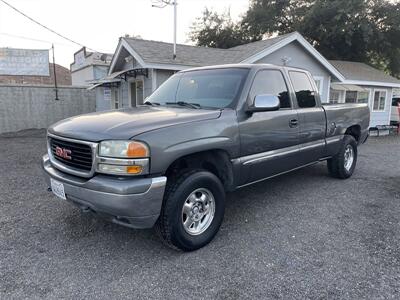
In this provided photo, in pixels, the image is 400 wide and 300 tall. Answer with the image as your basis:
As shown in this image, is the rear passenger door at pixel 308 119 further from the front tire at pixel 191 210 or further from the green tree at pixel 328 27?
the green tree at pixel 328 27

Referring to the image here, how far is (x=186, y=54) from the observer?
12883 mm

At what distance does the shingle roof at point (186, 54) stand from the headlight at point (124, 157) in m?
8.35

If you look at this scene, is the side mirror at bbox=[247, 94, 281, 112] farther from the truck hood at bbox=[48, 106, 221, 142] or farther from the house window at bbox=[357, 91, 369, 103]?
the house window at bbox=[357, 91, 369, 103]

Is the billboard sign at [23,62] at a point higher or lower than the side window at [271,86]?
higher

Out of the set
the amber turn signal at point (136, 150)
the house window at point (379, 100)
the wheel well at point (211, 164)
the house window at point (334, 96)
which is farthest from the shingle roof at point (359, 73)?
the amber turn signal at point (136, 150)

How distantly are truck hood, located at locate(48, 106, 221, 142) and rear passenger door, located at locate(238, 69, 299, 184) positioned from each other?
533 mm

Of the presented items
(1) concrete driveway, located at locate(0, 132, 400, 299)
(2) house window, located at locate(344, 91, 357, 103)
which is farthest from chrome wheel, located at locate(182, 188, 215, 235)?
(2) house window, located at locate(344, 91, 357, 103)

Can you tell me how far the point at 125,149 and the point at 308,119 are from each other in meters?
3.14

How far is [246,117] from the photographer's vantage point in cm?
391

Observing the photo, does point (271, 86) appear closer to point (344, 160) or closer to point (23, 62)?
point (344, 160)

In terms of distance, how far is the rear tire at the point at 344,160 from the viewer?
6058 millimetres

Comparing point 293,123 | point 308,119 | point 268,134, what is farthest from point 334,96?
point 268,134

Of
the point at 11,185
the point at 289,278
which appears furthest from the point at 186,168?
the point at 11,185

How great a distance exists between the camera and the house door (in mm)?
13352
